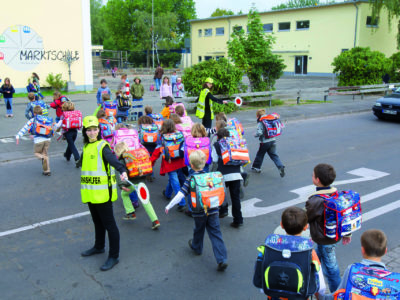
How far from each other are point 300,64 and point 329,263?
48186 millimetres

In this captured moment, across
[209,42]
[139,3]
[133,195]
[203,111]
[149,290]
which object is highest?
[139,3]

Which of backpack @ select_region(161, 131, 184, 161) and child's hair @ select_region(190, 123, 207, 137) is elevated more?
child's hair @ select_region(190, 123, 207, 137)

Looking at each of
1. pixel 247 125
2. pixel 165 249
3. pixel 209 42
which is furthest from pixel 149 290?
pixel 209 42

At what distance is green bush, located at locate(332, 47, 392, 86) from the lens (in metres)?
24.8

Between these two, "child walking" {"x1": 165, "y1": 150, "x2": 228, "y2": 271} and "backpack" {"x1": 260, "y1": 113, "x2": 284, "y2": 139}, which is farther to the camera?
"backpack" {"x1": 260, "y1": 113, "x2": 284, "y2": 139}

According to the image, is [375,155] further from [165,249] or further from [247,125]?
[165,249]

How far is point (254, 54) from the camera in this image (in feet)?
64.3

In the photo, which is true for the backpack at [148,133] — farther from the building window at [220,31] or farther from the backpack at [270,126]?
the building window at [220,31]

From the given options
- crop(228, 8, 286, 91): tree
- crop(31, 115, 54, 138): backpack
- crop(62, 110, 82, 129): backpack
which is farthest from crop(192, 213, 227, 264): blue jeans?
crop(228, 8, 286, 91): tree

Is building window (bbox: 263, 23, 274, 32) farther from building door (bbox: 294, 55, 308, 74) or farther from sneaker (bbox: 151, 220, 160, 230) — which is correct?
sneaker (bbox: 151, 220, 160, 230)

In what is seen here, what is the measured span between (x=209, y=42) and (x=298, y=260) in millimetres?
57939

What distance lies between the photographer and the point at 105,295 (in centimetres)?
448

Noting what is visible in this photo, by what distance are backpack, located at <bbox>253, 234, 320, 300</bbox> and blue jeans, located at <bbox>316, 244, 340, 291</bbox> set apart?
1001 mm

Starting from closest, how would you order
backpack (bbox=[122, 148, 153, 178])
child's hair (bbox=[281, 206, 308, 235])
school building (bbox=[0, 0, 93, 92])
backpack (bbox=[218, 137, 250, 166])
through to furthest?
child's hair (bbox=[281, 206, 308, 235]), backpack (bbox=[218, 137, 250, 166]), backpack (bbox=[122, 148, 153, 178]), school building (bbox=[0, 0, 93, 92])
